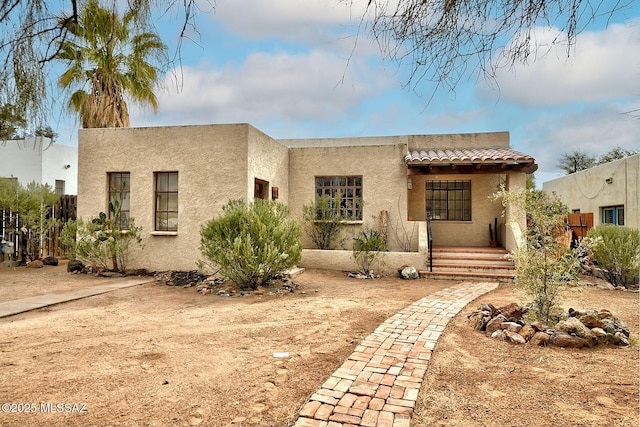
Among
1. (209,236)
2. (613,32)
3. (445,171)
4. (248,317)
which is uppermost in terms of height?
(445,171)

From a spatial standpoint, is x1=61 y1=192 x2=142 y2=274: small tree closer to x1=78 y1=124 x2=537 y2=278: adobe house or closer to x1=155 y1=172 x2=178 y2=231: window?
x1=78 y1=124 x2=537 y2=278: adobe house

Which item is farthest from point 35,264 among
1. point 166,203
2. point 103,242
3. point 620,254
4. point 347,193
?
point 620,254

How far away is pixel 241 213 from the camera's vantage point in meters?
9.12

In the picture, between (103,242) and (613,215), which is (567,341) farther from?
(613,215)

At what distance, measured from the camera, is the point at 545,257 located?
569 cm

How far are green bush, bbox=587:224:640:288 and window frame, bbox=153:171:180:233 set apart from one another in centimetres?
1143

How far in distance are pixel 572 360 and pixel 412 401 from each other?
2333 mm

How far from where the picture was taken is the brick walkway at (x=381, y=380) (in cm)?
310

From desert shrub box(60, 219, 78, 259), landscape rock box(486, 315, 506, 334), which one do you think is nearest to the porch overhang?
landscape rock box(486, 315, 506, 334)

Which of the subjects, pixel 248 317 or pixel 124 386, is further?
pixel 248 317

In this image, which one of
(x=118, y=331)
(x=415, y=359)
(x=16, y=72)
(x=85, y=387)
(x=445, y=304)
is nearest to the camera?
(x=16, y=72)

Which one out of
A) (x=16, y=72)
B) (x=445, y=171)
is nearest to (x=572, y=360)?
(x=16, y=72)

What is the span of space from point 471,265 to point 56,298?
1075cm

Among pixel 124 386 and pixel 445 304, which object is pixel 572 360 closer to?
pixel 445 304
